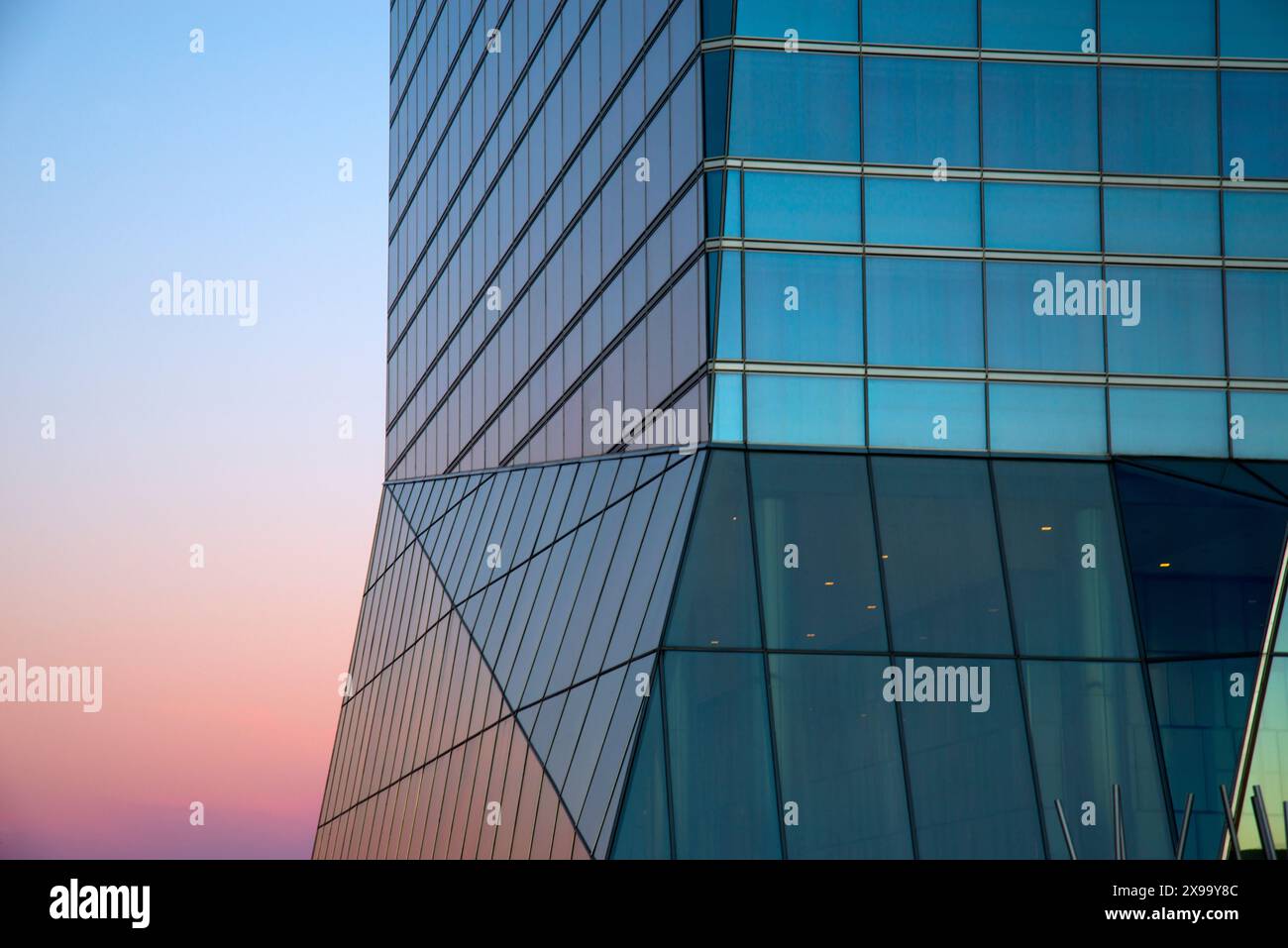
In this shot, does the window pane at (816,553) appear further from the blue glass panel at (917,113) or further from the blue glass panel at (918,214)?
the blue glass panel at (917,113)

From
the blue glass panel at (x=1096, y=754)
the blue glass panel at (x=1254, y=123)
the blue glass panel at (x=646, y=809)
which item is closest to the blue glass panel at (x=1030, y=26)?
the blue glass panel at (x=1254, y=123)

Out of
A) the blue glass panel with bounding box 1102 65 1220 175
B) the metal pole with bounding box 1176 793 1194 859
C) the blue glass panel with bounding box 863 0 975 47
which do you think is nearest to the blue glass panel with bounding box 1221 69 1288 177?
the blue glass panel with bounding box 1102 65 1220 175

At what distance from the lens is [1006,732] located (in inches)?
976

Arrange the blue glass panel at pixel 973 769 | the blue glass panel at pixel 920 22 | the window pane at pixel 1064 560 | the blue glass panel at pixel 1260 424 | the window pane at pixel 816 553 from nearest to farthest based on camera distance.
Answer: the blue glass panel at pixel 973 769, the window pane at pixel 816 553, the window pane at pixel 1064 560, the blue glass panel at pixel 1260 424, the blue glass panel at pixel 920 22

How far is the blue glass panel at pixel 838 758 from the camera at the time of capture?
23.6 metres

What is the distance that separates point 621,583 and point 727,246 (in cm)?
582

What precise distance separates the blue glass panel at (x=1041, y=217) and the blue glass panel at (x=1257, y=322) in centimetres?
264

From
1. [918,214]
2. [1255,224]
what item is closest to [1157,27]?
[1255,224]

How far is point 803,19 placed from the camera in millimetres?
28234

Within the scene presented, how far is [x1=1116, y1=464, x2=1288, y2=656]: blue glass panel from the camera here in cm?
2588

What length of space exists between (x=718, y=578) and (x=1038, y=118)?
1025cm

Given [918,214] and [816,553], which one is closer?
[816,553]

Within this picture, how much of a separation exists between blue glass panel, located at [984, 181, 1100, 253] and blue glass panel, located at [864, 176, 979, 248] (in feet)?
1.26

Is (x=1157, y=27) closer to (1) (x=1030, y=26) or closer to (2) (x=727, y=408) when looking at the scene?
(1) (x=1030, y=26)
